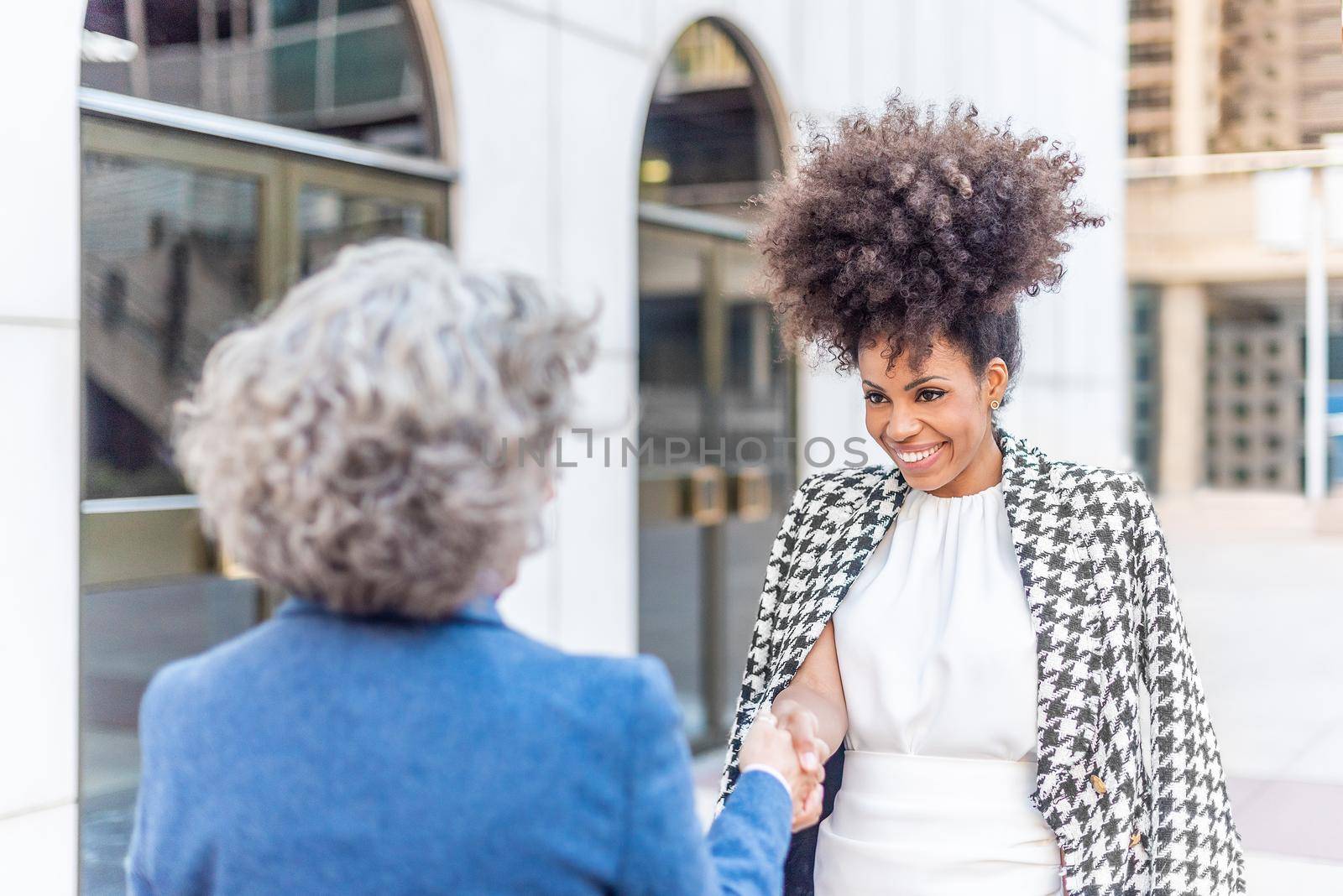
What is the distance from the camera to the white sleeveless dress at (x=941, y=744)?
202 centimetres

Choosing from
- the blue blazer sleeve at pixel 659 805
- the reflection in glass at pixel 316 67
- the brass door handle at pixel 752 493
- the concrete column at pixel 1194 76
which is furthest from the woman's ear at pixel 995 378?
the concrete column at pixel 1194 76

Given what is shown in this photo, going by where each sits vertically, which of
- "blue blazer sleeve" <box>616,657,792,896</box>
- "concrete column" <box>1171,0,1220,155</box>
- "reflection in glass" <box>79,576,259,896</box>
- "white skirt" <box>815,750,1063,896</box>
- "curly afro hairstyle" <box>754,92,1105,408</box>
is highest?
"concrete column" <box>1171,0,1220,155</box>

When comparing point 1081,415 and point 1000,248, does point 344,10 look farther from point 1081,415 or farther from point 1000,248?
point 1081,415

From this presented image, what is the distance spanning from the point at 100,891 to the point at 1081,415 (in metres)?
7.68

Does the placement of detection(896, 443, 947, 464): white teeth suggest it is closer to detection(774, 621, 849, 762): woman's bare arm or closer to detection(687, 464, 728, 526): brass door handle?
detection(774, 621, 849, 762): woman's bare arm

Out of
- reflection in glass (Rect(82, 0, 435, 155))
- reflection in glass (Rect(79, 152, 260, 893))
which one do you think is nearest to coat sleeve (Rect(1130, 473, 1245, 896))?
reflection in glass (Rect(79, 152, 260, 893))

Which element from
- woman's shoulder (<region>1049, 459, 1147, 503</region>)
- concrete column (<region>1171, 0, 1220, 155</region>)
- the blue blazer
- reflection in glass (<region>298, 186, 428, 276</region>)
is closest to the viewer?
the blue blazer

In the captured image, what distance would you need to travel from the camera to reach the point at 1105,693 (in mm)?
2025

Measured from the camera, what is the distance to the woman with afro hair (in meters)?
2.03

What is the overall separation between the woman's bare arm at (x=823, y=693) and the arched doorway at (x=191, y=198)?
2292 millimetres

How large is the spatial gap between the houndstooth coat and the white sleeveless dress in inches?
1.6

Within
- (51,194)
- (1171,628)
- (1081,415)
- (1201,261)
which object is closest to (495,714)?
(1171,628)

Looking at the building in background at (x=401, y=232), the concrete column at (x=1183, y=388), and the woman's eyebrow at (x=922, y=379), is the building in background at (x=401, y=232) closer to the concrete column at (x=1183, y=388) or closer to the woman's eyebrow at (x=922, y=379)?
the woman's eyebrow at (x=922, y=379)

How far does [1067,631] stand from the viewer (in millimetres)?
2031
